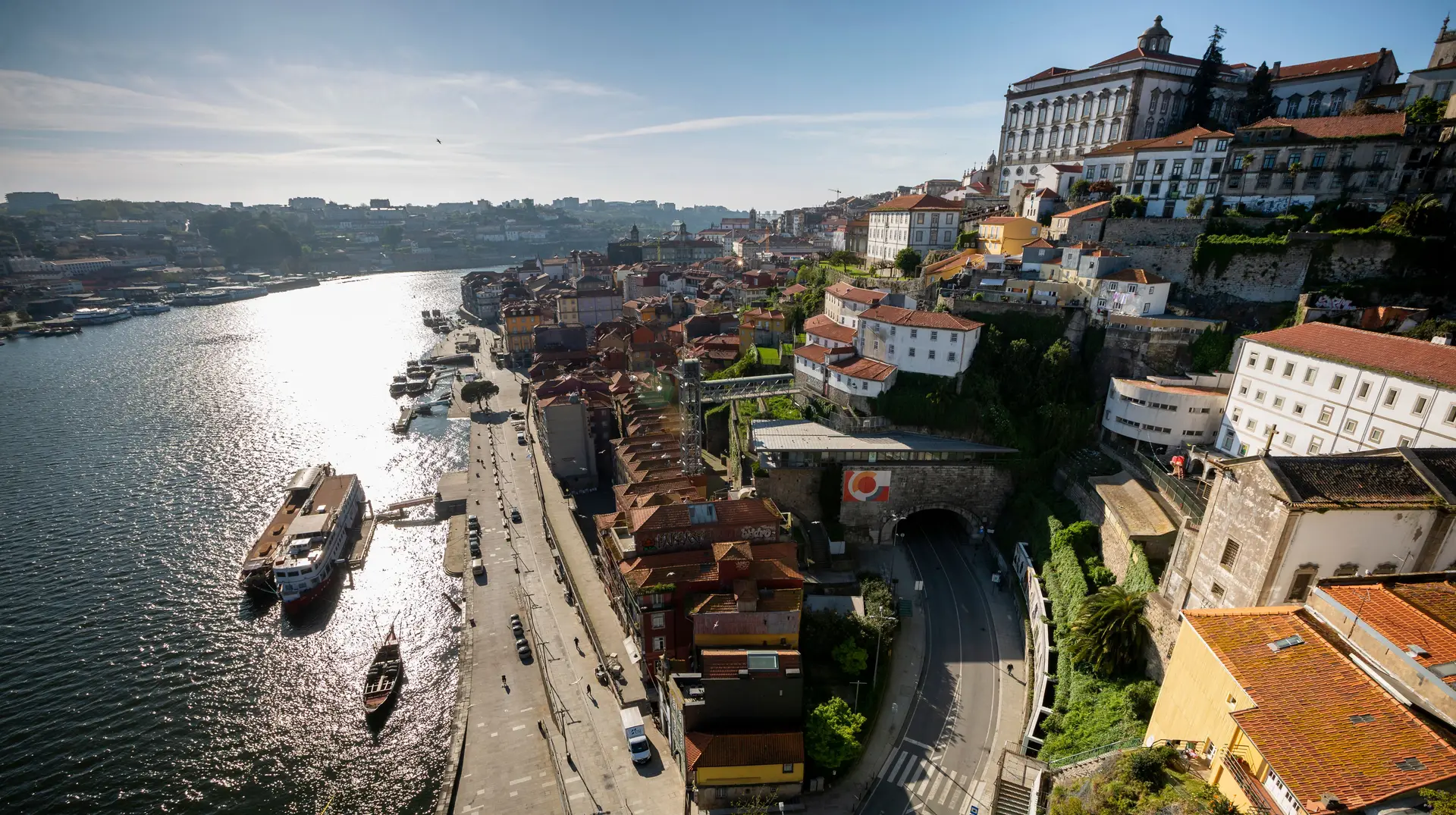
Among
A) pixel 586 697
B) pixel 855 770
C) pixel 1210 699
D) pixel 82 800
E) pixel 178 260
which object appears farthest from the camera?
pixel 178 260

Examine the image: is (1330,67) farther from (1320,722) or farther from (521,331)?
(521,331)

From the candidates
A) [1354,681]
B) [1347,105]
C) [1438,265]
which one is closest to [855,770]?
[1354,681]

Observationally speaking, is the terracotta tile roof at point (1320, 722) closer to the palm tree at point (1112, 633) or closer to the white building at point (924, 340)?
the palm tree at point (1112, 633)

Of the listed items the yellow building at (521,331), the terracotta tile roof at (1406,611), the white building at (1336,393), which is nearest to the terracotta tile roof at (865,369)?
the white building at (1336,393)

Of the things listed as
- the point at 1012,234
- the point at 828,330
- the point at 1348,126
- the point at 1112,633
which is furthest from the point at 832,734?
the point at 1348,126

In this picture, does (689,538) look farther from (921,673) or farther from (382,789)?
(382,789)

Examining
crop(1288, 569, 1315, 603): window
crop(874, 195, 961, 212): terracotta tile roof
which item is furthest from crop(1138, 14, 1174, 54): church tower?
crop(1288, 569, 1315, 603): window
